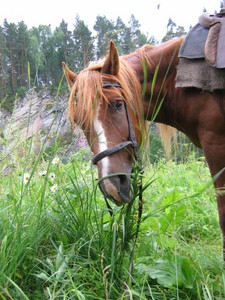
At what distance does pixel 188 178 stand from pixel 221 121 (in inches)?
86.2

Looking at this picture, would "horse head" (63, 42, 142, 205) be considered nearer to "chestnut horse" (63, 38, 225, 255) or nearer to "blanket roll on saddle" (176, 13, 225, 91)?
"chestnut horse" (63, 38, 225, 255)

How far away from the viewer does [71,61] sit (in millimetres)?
2594

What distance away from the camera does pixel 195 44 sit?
69.9 inches

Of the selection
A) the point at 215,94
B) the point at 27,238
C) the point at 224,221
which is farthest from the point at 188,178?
the point at 27,238

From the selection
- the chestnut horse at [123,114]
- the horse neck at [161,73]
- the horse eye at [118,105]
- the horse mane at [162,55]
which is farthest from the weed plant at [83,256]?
the horse mane at [162,55]

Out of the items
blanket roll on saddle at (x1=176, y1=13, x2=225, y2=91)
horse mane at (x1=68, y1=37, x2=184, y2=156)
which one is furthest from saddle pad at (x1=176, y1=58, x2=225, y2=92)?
horse mane at (x1=68, y1=37, x2=184, y2=156)

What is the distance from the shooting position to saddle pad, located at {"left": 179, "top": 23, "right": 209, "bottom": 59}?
1735 millimetres

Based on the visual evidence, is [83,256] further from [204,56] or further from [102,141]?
[204,56]

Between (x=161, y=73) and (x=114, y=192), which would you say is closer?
(x=114, y=192)

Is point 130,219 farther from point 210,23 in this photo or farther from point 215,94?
point 210,23

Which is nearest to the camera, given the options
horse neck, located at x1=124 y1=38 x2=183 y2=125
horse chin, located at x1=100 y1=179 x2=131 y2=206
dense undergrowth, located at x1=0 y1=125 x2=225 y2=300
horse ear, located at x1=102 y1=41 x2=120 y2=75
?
dense undergrowth, located at x1=0 y1=125 x2=225 y2=300

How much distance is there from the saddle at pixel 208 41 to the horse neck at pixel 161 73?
0.21 m

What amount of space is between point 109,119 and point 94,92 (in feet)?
0.62

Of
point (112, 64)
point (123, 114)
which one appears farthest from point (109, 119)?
point (112, 64)
